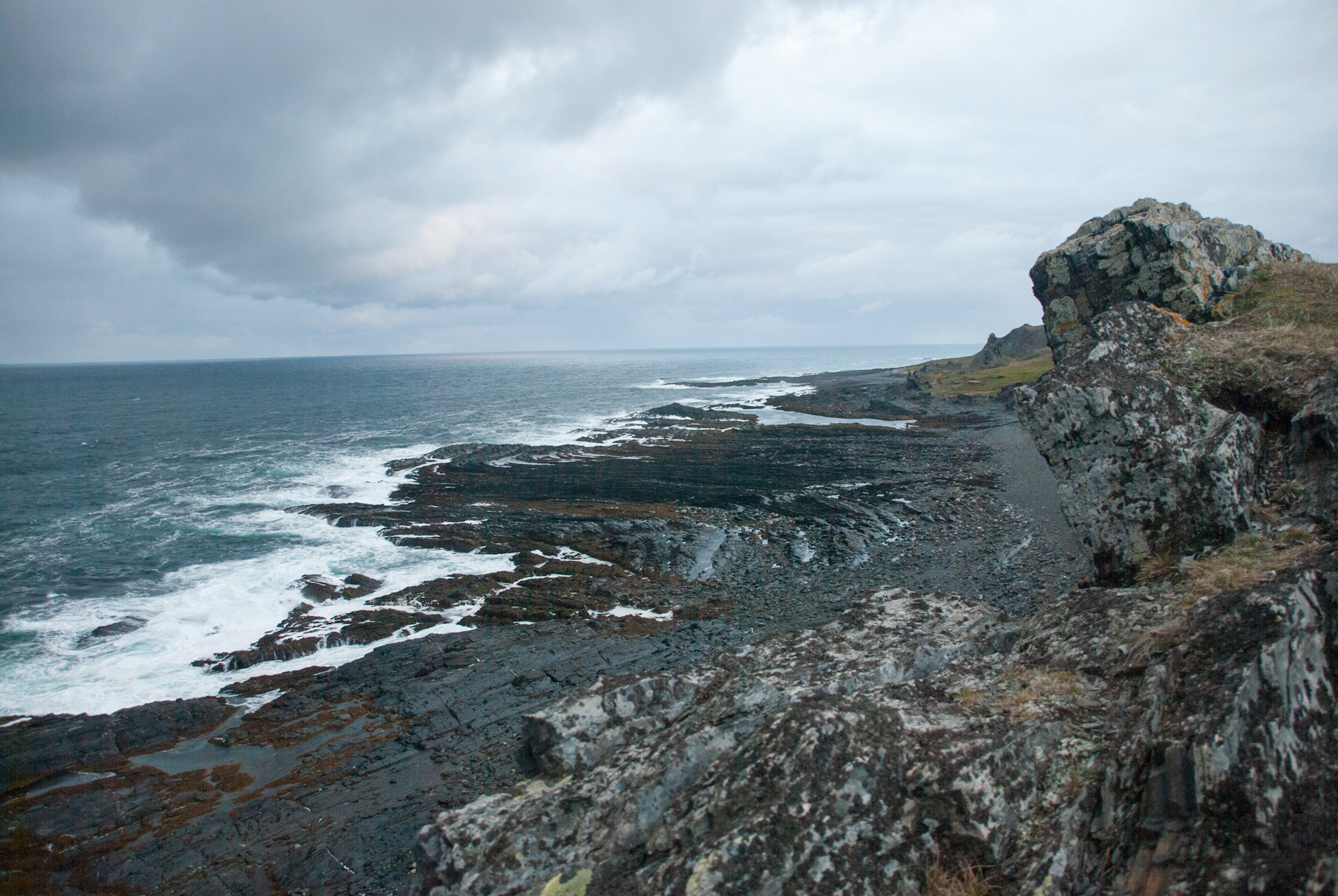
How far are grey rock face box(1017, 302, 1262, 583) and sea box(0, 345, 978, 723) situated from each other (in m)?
22.1

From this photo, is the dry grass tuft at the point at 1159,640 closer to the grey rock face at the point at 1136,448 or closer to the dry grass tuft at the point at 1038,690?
the dry grass tuft at the point at 1038,690

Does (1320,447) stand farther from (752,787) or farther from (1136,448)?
(752,787)

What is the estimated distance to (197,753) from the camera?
60.4 feet

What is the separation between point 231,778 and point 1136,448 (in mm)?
22106

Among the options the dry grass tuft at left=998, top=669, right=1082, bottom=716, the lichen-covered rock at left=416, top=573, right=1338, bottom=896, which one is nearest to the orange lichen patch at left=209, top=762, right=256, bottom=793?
the lichen-covered rock at left=416, top=573, right=1338, bottom=896

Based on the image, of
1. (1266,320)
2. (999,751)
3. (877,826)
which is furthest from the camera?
(1266,320)

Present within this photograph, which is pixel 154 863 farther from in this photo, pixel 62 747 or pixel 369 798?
pixel 62 747

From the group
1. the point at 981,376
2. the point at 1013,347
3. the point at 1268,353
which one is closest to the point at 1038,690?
the point at 1268,353

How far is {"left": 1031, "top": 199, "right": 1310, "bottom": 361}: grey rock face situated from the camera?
16375 millimetres

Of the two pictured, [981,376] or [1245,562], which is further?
[981,376]

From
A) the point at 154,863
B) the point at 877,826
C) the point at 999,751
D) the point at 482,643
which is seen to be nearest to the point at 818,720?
the point at 877,826

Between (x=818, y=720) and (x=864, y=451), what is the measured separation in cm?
5037

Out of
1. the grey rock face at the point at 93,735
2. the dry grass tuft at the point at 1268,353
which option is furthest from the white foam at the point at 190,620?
the dry grass tuft at the point at 1268,353

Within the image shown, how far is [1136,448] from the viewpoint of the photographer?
404 inches
